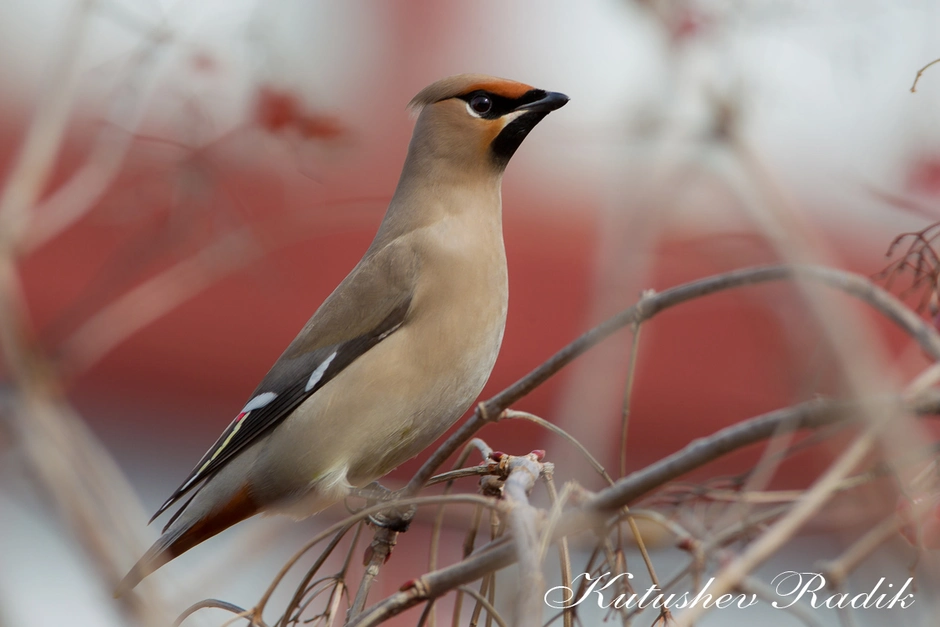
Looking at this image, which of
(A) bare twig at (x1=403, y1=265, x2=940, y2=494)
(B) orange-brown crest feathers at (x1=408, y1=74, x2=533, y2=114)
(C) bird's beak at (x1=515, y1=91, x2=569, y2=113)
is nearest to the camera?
(A) bare twig at (x1=403, y1=265, x2=940, y2=494)

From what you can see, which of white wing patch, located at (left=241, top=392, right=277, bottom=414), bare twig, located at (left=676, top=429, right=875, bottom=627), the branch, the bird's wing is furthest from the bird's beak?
bare twig, located at (left=676, top=429, right=875, bottom=627)

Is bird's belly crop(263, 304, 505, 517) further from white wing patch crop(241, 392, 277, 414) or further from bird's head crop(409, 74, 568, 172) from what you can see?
bird's head crop(409, 74, 568, 172)

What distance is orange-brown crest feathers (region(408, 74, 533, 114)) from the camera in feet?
7.70

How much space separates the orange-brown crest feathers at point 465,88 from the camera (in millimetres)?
2346

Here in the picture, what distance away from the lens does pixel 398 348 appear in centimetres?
220

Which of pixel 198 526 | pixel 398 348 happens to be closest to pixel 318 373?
pixel 398 348

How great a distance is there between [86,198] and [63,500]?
2.95ft

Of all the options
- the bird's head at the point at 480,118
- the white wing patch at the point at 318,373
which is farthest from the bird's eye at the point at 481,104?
the white wing patch at the point at 318,373

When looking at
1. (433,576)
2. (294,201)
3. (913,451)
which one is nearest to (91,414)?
(294,201)

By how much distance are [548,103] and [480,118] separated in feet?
0.61

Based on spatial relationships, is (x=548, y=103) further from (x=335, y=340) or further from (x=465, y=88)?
(x=335, y=340)

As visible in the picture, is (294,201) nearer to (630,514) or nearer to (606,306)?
(606,306)

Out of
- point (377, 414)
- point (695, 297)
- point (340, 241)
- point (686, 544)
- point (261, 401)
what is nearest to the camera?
point (686, 544)
